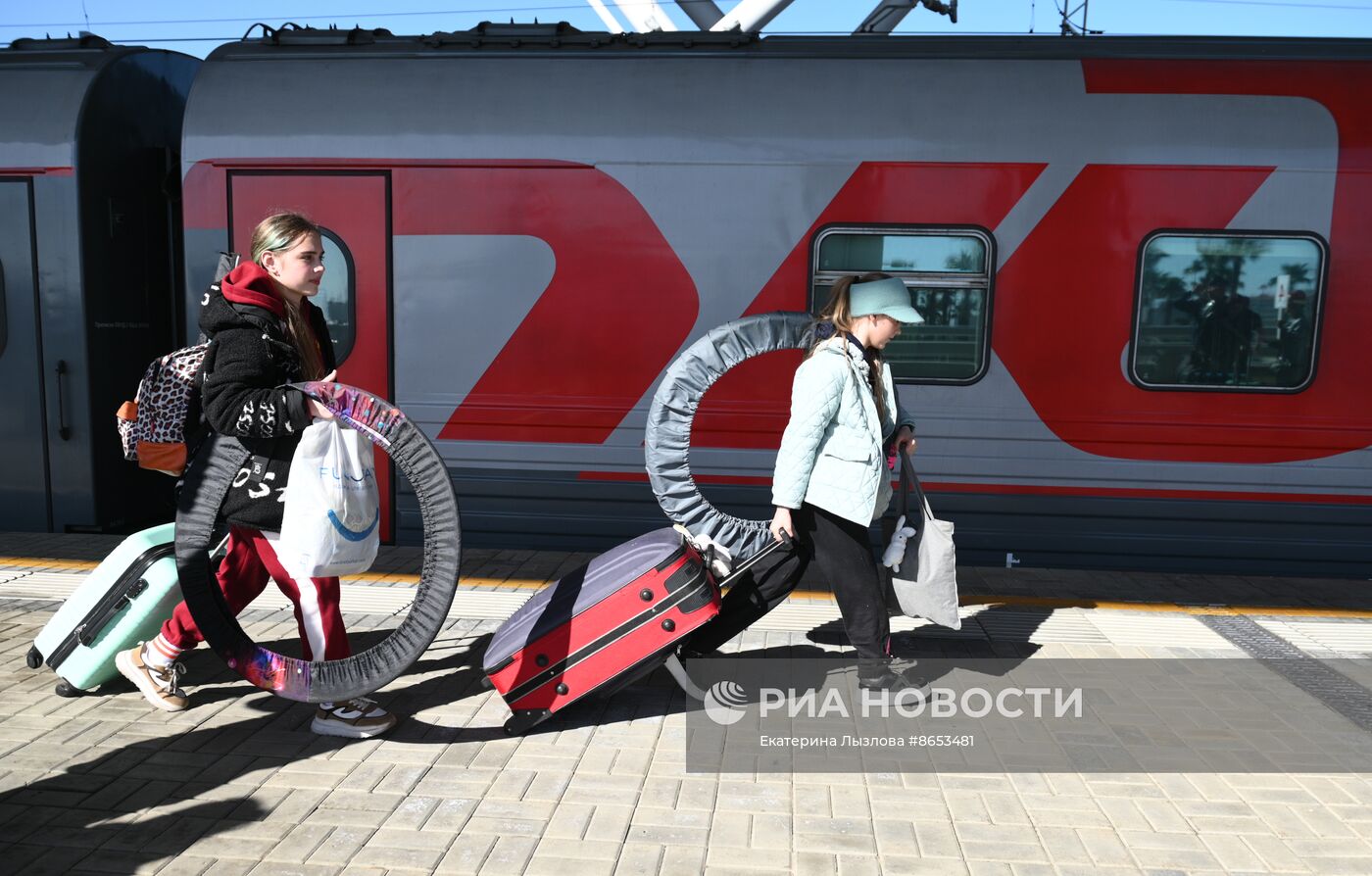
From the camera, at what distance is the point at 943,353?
5754 mm

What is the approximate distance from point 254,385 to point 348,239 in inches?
110

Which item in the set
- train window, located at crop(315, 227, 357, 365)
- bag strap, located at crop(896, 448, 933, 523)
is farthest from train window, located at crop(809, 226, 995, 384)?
train window, located at crop(315, 227, 357, 365)

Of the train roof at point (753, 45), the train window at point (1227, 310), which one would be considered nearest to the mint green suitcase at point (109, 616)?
the train roof at point (753, 45)

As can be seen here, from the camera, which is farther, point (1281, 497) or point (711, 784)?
point (1281, 497)

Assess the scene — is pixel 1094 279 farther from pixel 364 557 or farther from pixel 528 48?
pixel 364 557

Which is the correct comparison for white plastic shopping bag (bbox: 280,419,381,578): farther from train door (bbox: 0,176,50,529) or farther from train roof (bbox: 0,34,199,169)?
train roof (bbox: 0,34,199,169)

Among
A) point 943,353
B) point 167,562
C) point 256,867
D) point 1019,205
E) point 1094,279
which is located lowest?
point 256,867

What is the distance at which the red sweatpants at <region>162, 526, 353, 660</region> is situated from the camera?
143 inches

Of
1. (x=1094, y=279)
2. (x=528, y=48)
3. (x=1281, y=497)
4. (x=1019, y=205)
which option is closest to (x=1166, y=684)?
(x=1281, y=497)

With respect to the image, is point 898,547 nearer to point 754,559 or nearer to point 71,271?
point 754,559

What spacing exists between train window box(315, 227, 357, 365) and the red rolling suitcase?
297 cm

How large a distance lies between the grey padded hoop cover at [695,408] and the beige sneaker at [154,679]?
221 cm

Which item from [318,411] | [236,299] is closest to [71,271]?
[236,299]

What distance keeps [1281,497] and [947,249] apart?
7.71 ft
